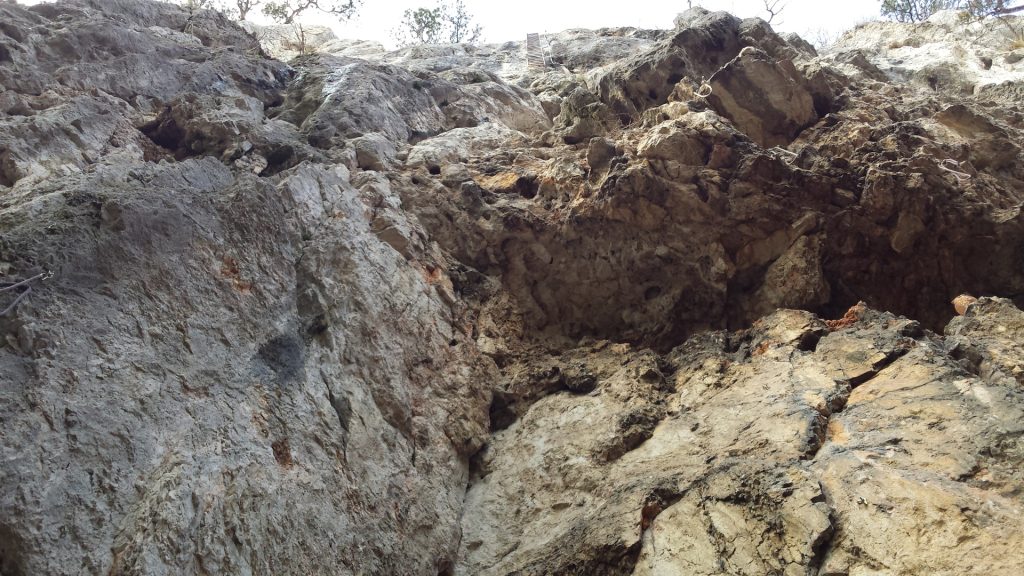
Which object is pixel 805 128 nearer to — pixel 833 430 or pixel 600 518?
pixel 833 430

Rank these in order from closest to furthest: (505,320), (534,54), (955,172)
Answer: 1. (955,172)
2. (505,320)
3. (534,54)

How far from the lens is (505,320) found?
960 centimetres

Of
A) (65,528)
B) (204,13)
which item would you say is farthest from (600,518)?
(204,13)

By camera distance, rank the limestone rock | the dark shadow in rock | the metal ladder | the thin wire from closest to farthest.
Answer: the dark shadow in rock → the thin wire → the limestone rock → the metal ladder

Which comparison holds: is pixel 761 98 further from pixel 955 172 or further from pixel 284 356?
pixel 284 356

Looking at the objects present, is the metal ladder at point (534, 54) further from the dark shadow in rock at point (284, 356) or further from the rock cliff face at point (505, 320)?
the dark shadow in rock at point (284, 356)

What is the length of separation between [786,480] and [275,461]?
14.0ft

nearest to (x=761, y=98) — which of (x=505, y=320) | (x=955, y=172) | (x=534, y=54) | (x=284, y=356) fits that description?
(x=955, y=172)

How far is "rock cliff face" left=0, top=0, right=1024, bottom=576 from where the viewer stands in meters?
5.06

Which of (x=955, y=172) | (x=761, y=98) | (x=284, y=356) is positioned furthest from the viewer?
(x=761, y=98)

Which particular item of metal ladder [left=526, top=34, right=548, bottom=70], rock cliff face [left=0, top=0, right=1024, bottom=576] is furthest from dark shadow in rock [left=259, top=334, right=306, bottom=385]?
metal ladder [left=526, top=34, right=548, bottom=70]

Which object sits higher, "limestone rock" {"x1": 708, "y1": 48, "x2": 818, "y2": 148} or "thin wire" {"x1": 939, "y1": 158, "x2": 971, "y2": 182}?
"limestone rock" {"x1": 708, "y1": 48, "x2": 818, "y2": 148}

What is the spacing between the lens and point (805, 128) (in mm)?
10945

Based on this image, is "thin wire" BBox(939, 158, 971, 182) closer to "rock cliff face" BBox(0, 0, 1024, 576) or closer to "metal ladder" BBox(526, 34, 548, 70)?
"rock cliff face" BBox(0, 0, 1024, 576)
